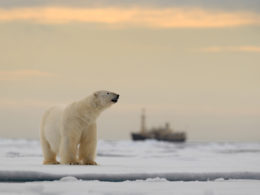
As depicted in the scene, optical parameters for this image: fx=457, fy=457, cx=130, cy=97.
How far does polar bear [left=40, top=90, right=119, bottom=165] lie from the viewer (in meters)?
6.04

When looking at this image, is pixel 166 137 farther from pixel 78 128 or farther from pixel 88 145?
pixel 78 128

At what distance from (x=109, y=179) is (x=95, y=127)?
1737 mm

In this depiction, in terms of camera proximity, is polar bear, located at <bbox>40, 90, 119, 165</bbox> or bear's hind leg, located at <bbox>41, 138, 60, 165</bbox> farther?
bear's hind leg, located at <bbox>41, 138, 60, 165</bbox>

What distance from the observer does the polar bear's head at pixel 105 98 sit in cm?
602

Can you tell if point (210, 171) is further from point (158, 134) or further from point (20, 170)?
point (158, 134)

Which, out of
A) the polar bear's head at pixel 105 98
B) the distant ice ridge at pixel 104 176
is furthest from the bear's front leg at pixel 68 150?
the distant ice ridge at pixel 104 176

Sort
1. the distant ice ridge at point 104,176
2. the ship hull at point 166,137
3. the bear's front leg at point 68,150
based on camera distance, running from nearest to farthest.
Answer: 1. the distant ice ridge at point 104,176
2. the bear's front leg at point 68,150
3. the ship hull at point 166,137

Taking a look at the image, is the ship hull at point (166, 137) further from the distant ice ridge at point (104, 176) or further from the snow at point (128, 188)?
the snow at point (128, 188)

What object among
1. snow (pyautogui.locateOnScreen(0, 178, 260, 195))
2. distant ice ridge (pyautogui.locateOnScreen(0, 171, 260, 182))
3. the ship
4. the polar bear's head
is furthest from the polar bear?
the ship

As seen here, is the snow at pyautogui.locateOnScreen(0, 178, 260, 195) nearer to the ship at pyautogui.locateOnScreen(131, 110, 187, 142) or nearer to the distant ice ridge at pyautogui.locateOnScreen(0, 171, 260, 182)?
the distant ice ridge at pyautogui.locateOnScreen(0, 171, 260, 182)

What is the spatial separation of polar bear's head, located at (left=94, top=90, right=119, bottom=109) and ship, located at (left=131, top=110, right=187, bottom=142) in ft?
157

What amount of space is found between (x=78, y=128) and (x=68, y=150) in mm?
319

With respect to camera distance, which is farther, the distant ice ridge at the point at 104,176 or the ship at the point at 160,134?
the ship at the point at 160,134

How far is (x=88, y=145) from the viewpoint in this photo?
625 centimetres
